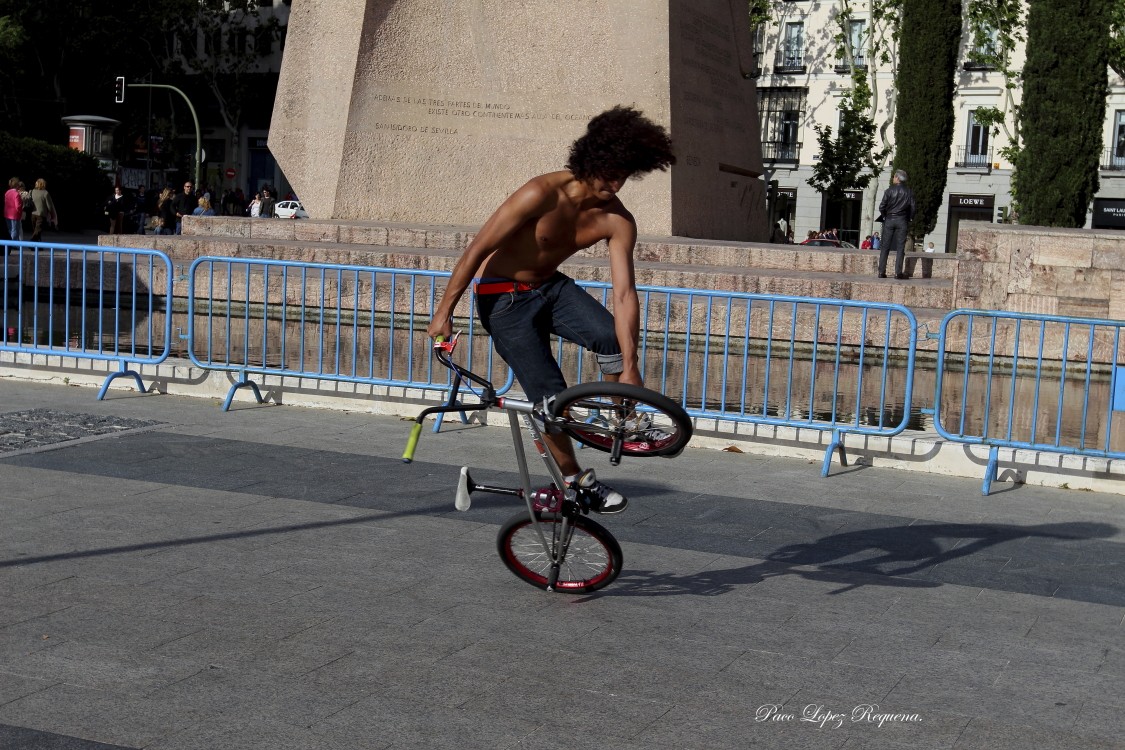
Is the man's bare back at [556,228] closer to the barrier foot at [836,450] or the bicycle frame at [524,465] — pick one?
the bicycle frame at [524,465]

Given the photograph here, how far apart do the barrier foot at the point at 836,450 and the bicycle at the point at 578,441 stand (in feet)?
10.6

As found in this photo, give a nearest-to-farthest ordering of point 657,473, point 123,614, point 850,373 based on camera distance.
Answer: point 123,614, point 657,473, point 850,373

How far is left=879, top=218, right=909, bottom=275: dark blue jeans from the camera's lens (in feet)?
59.0

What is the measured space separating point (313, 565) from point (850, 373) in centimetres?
758

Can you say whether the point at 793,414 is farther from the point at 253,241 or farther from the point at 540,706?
the point at 253,241

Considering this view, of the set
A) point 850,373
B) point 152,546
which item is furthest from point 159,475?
point 850,373

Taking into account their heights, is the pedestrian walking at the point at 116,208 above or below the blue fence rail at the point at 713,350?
above

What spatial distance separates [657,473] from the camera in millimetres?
8164

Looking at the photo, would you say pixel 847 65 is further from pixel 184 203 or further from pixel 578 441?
pixel 578 441

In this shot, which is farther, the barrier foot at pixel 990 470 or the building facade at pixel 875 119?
the building facade at pixel 875 119

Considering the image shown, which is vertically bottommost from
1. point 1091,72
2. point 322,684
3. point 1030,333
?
point 322,684

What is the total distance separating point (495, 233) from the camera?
16.9ft

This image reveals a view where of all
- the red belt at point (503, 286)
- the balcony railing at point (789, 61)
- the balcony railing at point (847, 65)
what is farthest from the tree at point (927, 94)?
the red belt at point (503, 286)

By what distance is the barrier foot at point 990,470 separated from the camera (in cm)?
797
